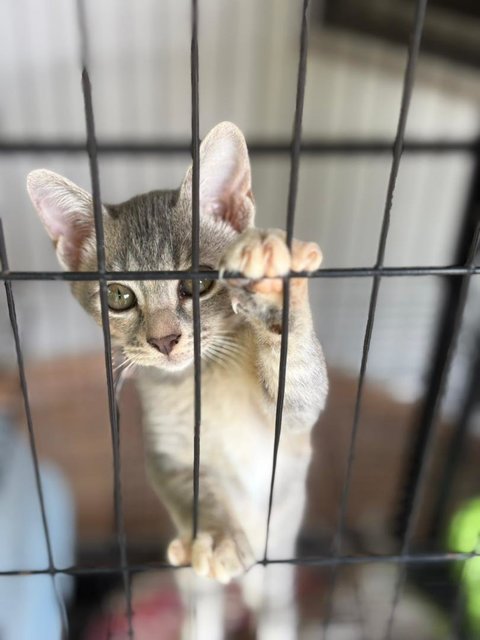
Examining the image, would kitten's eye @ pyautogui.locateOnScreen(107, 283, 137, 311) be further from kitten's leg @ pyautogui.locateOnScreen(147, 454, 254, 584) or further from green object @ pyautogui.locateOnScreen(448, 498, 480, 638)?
green object @ pyautogui.locateOnScreen(448, 498, 480, 638)

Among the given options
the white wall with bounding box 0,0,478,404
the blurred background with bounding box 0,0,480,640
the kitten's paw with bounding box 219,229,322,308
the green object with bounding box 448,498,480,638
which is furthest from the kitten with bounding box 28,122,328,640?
the white wall with bounding box 0,0,478,404

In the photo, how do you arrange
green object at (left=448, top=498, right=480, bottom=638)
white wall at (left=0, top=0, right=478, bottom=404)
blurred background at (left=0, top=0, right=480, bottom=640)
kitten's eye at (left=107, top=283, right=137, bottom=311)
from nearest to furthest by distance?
kitten's eye at (left=107, top=283, right=137, bottom=311) < green object at (left=448, top=498, right=480, bottom=638) < blurred background at (left=0, top=0, right=480, bottom=640) < white wall at (left=0, top=0, right=478, bottom=404)

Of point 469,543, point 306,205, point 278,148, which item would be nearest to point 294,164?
point 278,148

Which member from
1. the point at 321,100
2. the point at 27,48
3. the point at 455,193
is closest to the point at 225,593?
the point at 455,193

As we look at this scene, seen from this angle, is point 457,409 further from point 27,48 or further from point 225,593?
point 27,48

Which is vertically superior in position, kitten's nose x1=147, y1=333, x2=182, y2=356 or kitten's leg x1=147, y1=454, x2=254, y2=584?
kitten's nose x1=147, y1=333, x2=182, y2=356

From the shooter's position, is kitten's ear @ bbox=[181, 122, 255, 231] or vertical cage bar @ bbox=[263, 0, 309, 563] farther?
kitten's ear @ bbox=[181, 122, 255, 231]

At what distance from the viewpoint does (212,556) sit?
67 centimetres

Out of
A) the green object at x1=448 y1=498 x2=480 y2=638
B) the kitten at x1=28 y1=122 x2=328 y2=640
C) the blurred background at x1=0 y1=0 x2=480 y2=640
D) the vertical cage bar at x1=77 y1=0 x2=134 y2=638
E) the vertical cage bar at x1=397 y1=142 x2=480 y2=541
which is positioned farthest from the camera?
the blurred background at x1=0 y1=0 x2=480 y2=640

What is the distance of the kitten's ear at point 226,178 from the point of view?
0.62 m

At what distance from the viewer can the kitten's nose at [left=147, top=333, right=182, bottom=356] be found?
66 centimetres

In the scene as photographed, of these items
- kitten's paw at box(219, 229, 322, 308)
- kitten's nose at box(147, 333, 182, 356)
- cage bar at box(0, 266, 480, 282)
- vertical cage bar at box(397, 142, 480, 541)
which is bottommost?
vertical cage bar at box(397, 142, 480, 541)

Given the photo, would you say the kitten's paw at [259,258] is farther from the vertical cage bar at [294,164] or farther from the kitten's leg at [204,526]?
the kitten's leg at [204,526]

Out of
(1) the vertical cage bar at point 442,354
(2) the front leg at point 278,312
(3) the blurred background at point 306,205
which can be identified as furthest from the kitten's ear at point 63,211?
(1) the vertical cage bar at point 442,354
